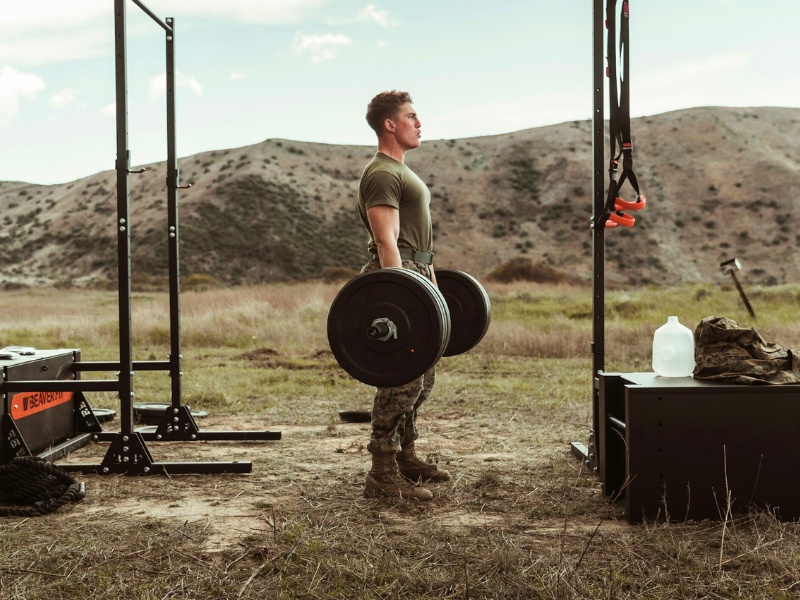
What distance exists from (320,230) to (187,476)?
145 ft

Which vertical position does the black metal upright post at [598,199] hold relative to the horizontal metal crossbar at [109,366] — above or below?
above

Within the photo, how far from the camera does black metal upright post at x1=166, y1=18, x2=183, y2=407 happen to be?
17.8 ft

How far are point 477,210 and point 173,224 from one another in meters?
48.0

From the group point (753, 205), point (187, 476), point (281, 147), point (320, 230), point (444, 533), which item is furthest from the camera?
point (281, 147)

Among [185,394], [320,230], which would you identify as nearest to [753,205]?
[320,230]

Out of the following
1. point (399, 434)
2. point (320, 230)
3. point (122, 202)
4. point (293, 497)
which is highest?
point (320, 230)

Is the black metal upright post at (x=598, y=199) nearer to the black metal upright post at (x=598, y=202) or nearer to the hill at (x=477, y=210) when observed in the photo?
the black metal upright post at (x=598, y=202)

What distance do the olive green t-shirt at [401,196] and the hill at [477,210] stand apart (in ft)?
128

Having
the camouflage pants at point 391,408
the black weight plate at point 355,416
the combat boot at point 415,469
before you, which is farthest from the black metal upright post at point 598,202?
the black weight plate at point 355,416

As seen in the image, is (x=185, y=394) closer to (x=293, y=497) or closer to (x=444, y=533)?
(x=293, y=497)

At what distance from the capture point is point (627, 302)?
17.3m

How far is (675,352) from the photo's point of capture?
3.74 m

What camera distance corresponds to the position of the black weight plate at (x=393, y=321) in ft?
11.7

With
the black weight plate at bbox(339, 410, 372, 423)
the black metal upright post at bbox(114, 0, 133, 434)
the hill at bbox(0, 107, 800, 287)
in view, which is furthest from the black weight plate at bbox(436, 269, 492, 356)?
the hill at bbox(0, 107, 800, 287)
